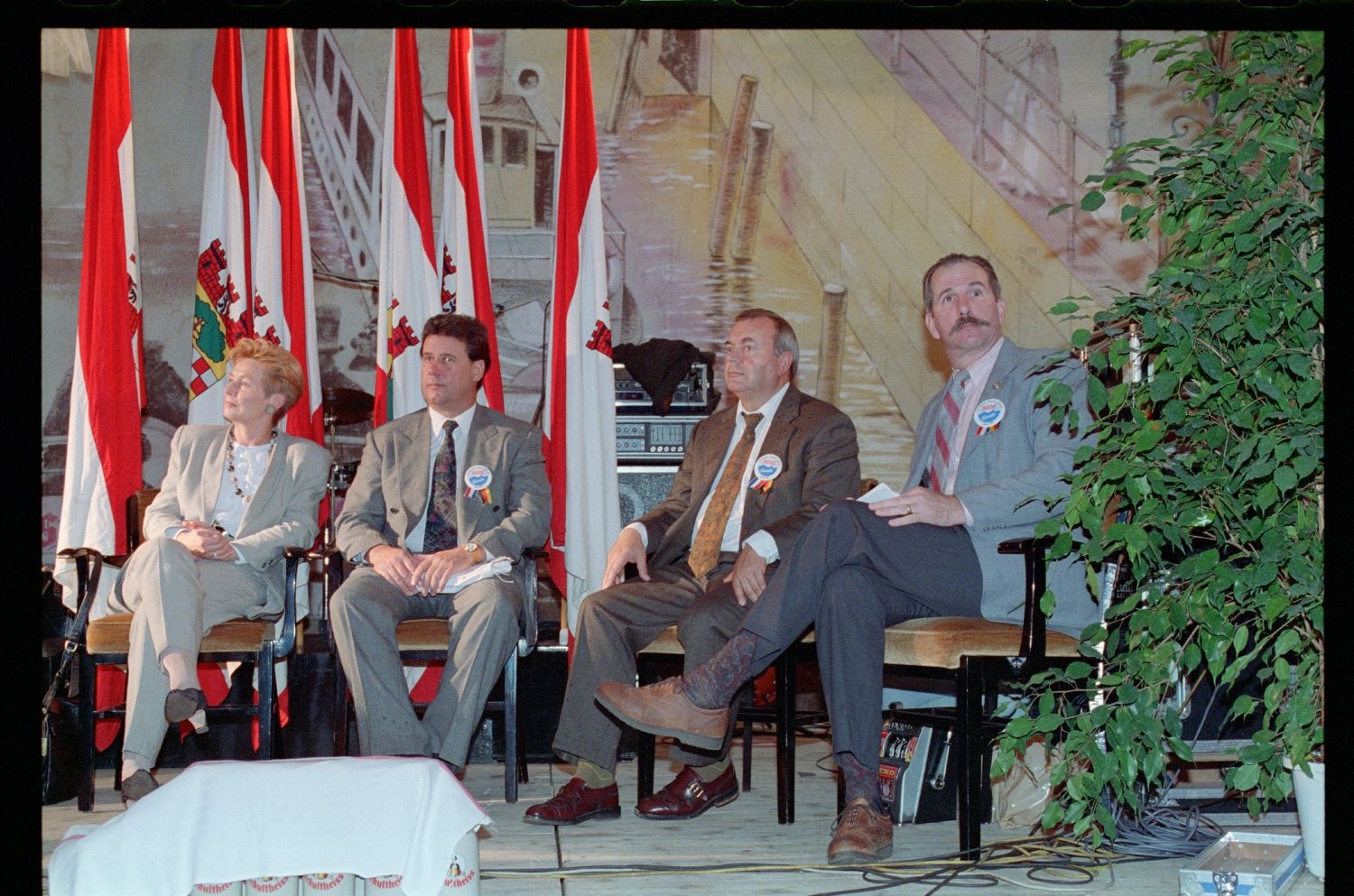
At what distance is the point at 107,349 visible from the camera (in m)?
4.74

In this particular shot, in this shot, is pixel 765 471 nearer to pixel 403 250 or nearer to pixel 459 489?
pixel 459 489

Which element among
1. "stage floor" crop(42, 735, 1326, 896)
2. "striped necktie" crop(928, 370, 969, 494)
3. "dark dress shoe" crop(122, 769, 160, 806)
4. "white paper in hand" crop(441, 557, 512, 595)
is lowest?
"stage floor" crop(42, 735, 1326, 896)

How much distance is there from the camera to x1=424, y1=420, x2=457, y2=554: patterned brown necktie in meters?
4.22

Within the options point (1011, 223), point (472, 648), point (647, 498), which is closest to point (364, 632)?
point (472, 648)

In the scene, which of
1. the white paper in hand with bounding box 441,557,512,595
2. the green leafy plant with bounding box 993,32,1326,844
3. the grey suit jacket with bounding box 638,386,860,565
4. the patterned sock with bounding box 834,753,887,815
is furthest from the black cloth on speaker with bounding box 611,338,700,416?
the green leafy plant with bounding box 993,32,1326,844

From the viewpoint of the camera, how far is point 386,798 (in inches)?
94.1

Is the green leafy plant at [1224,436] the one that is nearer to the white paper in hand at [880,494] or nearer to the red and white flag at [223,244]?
the white paper in hand at [880,494]

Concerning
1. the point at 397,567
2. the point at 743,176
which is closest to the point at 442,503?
the point at 397,567

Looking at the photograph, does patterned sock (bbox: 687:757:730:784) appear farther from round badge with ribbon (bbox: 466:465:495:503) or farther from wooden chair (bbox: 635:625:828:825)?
round badge with ribbon (bbox: 466:465:495:503)

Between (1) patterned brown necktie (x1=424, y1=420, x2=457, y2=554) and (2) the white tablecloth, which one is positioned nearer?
(2) the white tablecloth

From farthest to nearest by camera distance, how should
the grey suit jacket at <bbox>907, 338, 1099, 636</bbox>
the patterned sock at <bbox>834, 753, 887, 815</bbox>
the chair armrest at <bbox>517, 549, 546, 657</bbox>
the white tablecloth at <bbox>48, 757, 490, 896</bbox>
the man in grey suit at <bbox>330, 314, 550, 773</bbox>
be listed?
1. the chair armrest at <bbox>517, 549, 546, 657</bbox>
2. the man in grey suit at <bbox>330, 314, 550, 773</bbox>
3. the grey suit jacket at <bbox>907, 338, 1099, 636</bbox>
4. the patterned sock at <bbox>834, 753, 887, 815</bbox>
5. the white tablecloth at <bbox>48, 757, 490, 896</bbox>

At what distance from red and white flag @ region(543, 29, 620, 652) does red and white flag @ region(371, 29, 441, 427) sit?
535mm

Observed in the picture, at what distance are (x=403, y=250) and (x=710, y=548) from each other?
1.93m

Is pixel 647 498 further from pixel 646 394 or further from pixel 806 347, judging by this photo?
pixel 806 347
